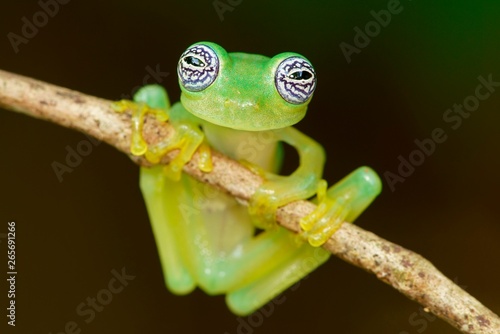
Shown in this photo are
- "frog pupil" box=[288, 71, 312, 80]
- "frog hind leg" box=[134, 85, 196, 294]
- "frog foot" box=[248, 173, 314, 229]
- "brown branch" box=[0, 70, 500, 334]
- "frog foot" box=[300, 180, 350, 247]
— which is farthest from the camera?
"frog hind leg" box=[134, 85, 196, 294]

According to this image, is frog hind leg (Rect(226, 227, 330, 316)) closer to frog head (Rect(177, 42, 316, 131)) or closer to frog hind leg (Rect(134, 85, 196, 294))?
frog hind leg (Rect(134, 85, 196, 294))

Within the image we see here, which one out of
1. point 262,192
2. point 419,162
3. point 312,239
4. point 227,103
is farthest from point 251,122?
point 419,162

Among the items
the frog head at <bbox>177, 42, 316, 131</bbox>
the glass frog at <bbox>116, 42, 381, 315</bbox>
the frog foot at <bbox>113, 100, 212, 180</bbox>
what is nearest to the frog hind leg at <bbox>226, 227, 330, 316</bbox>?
the glass frog at <bbox>116, 42, 381, 315</bbox>

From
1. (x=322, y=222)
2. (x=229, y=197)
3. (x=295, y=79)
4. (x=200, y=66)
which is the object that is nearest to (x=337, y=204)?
(x=322, y=222)

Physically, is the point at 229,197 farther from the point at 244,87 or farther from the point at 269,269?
the point at 244,87

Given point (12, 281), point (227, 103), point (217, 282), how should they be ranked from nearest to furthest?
point (227, 103), point (217, 282), point (12, 281)

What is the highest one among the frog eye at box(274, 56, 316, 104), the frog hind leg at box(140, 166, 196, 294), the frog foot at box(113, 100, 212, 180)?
the frog eye at box(274, 56, 316, 104)

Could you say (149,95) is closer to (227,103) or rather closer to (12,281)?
(227,103)

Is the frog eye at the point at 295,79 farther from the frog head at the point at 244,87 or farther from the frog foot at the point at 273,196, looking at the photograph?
the frog foot at the point at 273,196
